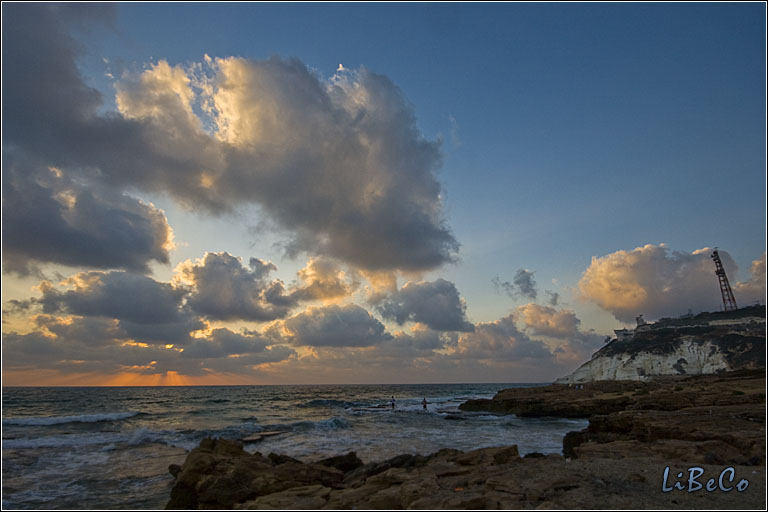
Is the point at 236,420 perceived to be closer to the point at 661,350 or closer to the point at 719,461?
the point at 719,461

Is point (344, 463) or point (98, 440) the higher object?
point (344, 463)

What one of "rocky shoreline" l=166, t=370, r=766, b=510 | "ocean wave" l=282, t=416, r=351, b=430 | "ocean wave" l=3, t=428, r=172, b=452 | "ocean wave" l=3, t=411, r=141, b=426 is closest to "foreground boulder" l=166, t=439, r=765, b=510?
"rocky shoreline" l=166, t=370, r=766, b=510

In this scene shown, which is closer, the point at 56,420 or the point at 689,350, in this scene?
the point at 56,420

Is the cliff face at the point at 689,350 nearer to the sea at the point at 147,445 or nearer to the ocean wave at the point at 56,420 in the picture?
the sea at the point at 147,445

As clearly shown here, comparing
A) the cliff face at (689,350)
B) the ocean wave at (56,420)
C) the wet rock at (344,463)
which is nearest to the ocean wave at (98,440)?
the ocean wave at (56,420)

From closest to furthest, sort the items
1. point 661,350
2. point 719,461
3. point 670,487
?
point 670,487 → point 719,461 → point 661,350

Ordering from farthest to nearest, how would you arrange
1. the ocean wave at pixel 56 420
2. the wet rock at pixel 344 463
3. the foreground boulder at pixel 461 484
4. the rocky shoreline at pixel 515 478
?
the ocean wave at pixel 56 420 < the wet rock at pixel 344 463 < the rocky shoreline at pixel 515 478 < the foreground boulder at pixel 461 484

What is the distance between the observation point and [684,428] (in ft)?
67.5

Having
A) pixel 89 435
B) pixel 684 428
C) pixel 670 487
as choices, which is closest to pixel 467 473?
pixel 670 487

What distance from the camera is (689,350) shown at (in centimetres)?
10656

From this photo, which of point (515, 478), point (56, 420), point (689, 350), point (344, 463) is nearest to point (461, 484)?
point (515, 478)

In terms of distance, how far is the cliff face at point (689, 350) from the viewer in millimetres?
97375

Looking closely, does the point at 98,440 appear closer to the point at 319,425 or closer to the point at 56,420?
the point at 319,425

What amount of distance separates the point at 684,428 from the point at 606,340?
167 m
